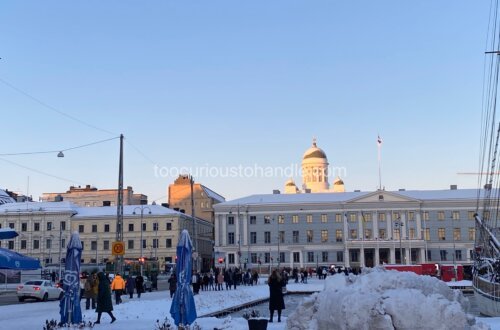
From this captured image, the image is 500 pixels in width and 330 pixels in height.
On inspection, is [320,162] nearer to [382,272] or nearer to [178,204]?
[178,204]

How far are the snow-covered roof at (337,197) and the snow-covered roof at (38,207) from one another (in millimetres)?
25185

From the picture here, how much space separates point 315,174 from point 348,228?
39.3m

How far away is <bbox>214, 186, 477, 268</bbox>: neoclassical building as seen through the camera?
99.7 metres

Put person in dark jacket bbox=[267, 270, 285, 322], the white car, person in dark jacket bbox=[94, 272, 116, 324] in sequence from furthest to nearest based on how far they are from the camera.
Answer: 1. the white car
2. person in dark jacket bbox=[94, 272, 116, 324]
3. person in dark jacket bbox=[267, 270, 285, 322]

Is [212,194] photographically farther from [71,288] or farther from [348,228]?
[71,288]

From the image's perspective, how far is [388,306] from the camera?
38.1ft

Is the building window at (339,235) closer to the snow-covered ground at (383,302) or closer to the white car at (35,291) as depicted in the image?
the white car at (35,291)

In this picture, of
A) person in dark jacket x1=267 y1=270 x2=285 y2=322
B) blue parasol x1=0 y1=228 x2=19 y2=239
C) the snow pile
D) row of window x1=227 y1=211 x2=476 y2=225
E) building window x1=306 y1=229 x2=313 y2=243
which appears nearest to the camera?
the snow pile

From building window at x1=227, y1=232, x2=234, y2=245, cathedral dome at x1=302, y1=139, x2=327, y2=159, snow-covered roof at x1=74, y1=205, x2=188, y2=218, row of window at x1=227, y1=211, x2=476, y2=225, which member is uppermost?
cathedral dome at x1=302, y1=139, x2=327, y2=159

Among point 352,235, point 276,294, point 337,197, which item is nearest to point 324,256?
point 352,235

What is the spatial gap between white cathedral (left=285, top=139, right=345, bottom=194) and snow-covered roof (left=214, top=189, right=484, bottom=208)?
105 ft

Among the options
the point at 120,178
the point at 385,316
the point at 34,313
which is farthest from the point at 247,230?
the point at 385,316

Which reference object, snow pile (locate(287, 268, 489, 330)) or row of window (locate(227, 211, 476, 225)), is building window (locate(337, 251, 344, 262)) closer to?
row of window (locate(227, 211, 476, 225))

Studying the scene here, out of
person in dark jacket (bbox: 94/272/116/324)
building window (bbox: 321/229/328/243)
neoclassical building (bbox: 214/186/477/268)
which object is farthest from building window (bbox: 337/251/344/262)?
person in dark jacket (bbox: 94/272/116/324)
